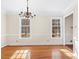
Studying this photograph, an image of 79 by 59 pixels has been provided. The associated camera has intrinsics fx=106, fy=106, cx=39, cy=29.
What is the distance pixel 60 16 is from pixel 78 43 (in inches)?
327

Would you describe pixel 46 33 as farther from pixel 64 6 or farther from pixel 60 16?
pixel 64 6

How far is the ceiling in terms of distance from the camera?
707 cm

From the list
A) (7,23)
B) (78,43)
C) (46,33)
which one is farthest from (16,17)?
(78,43)

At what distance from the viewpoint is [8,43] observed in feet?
28.2

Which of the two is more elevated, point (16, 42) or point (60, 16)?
point (60, 16)

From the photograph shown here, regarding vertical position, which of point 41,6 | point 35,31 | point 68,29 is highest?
point 41,6

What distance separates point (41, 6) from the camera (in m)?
7.65

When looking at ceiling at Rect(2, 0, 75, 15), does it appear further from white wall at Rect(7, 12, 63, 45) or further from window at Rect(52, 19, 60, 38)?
window at Rect(52, 19, 60, 38)

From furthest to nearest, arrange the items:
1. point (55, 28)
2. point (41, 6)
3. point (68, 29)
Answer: point (55, 28) → point (68, 29) → point (41, 6)

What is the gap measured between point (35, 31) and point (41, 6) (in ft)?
7.15

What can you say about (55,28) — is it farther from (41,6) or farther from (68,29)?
(41,6)

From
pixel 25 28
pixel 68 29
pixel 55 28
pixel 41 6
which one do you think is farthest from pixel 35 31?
pixel 68 29

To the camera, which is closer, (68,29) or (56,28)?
(68,29)

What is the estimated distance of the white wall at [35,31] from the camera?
863cm
